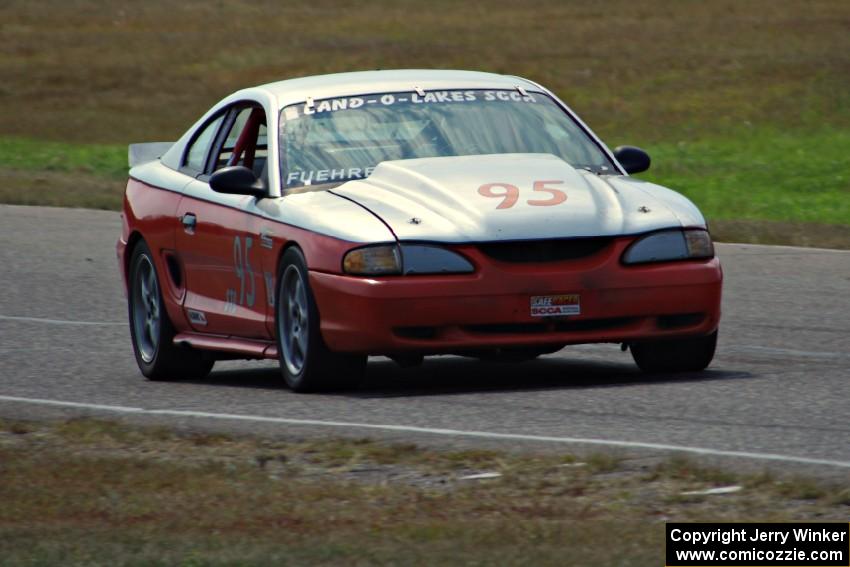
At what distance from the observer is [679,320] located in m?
9.24

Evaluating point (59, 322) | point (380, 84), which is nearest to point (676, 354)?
point (380, 84)

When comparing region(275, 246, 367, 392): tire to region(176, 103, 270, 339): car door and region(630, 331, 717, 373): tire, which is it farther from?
region(630, 331, 717, 373): tire

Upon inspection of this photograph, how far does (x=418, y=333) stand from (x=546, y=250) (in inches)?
26.3

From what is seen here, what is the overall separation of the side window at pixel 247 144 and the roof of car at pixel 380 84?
7.1 inches

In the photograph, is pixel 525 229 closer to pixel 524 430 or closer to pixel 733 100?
pixel 524 430

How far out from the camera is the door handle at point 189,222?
10367 mm

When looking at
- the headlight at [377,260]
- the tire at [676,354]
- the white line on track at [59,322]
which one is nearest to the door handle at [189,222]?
the headlight at [377,260]

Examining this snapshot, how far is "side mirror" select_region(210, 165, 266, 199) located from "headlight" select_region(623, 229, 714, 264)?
1863mm

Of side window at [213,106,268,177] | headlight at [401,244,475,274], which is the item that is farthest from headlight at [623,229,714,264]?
side window at [213,106,268,177]

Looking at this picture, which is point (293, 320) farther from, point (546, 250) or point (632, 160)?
point (632, 160)

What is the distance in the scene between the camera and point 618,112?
3562cm

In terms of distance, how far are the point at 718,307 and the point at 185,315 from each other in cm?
284

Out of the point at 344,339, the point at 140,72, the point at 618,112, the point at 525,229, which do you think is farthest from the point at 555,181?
the point at 140,72

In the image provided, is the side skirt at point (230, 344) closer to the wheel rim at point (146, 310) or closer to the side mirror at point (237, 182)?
the wheel rim at point (146, 310)
